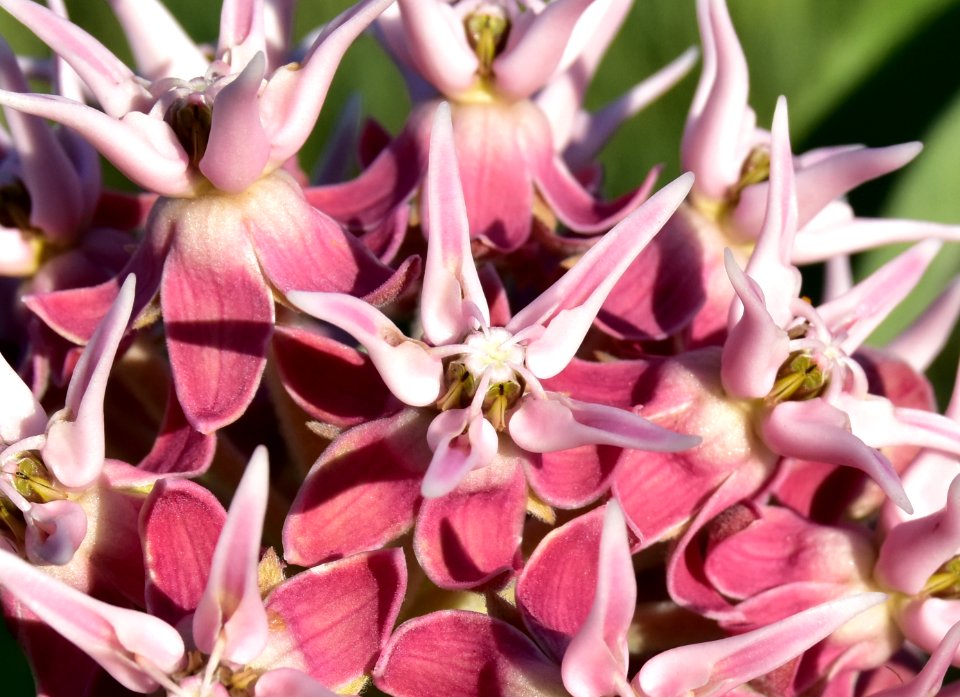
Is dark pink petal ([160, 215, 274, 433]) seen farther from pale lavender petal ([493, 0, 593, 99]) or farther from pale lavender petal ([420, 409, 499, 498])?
pale lavender petal ([493, 0, 593, 99])

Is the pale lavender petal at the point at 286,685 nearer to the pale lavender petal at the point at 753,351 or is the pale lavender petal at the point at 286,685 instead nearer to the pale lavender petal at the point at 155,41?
the pale lavender petal at the point at 753,351

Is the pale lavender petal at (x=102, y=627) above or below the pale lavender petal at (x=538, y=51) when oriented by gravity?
below

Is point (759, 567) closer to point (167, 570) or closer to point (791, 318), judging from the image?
point (791, 318)

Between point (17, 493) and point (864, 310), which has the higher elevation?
point (17, 493)

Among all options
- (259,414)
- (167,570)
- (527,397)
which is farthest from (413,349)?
(259,414)

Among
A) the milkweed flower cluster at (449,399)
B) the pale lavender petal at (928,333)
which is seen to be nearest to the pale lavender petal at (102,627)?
the milkweed flower cluster at (449,399)

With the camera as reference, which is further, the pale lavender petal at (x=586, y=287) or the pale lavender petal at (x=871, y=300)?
the pale lavender petal at (x=871, y=300)
